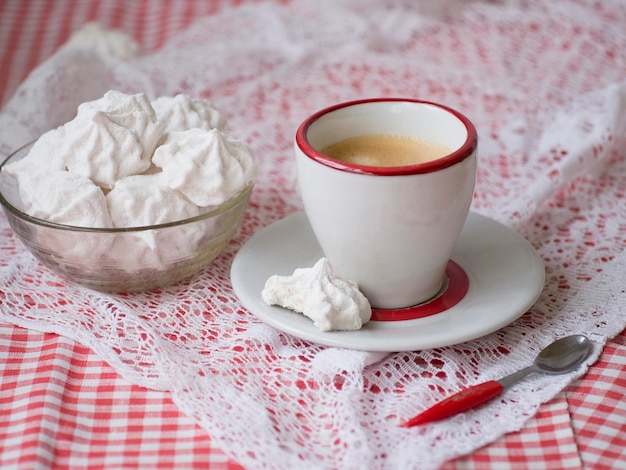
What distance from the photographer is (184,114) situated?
1219 millimetres

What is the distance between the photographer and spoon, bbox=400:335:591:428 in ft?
2.96

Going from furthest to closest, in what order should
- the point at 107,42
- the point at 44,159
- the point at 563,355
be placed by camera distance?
the point at 107,42 → the point at 44,159 → the point at 563,355

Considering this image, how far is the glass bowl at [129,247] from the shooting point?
1.08m

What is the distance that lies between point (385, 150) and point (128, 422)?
0.50 metres

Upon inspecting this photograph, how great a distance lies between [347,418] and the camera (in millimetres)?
911

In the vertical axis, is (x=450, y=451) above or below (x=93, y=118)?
below

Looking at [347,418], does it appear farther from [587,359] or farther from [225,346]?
[587,359]

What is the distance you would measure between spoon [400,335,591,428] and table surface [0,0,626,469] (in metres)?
0.03

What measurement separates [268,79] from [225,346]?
93cm

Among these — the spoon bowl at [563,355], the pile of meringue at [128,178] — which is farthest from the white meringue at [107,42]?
the spoon bowl at [563,355]

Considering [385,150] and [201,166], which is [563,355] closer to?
[385,150]

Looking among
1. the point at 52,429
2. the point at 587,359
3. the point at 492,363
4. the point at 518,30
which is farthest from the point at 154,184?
the point at 518,30

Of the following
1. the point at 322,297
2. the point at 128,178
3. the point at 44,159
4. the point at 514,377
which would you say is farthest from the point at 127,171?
the point at 514,377

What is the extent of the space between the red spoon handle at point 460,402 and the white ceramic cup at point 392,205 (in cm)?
18
